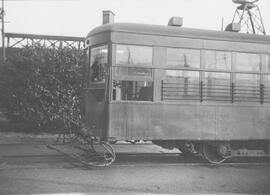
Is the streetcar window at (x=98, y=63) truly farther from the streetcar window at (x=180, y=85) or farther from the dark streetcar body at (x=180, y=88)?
the streetcar window at (x=180, y=85)

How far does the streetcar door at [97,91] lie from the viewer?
308 inches

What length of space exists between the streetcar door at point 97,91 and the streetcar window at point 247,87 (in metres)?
3.00

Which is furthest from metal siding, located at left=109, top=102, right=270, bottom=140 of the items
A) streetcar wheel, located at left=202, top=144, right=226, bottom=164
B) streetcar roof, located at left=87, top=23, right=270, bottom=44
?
streetcar roof, located at left=87, top=23, right=270, bottom=44

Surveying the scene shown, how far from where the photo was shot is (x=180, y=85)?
805 cm

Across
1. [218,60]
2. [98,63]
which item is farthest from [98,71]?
[218,60]

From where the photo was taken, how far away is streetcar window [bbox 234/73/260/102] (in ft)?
27.6

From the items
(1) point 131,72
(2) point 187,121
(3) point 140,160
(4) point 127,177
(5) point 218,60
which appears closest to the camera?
(4) point 127,177

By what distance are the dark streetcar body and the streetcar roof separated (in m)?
0.02

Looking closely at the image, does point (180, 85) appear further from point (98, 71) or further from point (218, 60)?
point (98, 71)

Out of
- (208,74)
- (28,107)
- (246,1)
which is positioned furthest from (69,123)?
(246,1)

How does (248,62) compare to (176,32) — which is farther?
(248,62)

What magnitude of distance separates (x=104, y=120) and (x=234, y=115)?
2958 mm

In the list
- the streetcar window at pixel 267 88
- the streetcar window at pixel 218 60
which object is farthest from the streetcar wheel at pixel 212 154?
Result: the streetcar window at pixel 218 60

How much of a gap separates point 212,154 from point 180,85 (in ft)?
6.19
